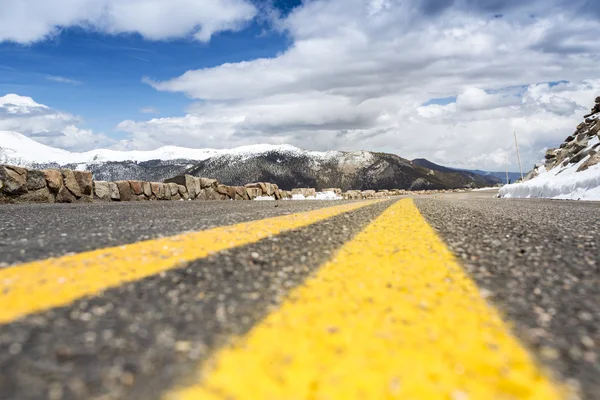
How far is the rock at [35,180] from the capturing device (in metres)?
10.9

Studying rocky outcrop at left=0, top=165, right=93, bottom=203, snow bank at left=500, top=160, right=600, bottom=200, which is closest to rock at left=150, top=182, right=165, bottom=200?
rocky outcrop at left=0, top=165, right=93, bottom=203

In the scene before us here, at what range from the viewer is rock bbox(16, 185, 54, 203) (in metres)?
10.7

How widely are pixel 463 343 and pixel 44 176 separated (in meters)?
13.1

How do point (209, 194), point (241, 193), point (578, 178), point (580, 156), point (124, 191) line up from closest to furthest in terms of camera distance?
point (124, 191) → point (578, 178) → point (209, 194) → point (580, 156) → point (241, 193)

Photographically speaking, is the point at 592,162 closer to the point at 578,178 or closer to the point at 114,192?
the point at 578,178

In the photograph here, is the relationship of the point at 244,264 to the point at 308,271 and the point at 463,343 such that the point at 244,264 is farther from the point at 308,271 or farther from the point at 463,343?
the point at 463,343

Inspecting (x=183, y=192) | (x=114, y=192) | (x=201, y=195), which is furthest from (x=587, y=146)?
(x=114, y=192)

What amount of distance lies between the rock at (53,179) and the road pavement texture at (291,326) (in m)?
10.8

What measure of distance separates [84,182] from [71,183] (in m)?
0.46

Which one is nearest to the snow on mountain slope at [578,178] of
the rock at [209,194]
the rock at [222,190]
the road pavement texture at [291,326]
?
the road pavement texture at [291,326]

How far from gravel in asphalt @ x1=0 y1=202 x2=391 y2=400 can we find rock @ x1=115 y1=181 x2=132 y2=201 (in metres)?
12.8

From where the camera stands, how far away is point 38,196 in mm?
11031

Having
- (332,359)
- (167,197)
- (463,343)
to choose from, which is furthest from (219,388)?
(167,197)

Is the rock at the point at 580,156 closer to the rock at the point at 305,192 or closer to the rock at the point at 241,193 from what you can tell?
the rock at the point at 241,193
